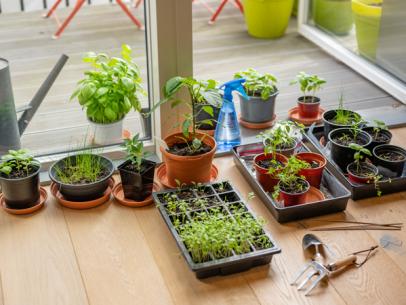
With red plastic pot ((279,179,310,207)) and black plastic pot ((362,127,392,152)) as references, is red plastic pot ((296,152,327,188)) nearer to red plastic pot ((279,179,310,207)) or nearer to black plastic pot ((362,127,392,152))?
red plastic pot ((279,179,310,207))

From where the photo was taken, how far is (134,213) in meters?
2.79

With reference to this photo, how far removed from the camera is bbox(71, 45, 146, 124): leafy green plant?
297 cm

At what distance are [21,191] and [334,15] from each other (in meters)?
2.52

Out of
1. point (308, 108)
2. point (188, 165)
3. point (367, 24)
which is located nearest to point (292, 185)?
point (188, 165)

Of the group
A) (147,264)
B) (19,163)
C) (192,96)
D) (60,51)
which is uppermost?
(192,96)

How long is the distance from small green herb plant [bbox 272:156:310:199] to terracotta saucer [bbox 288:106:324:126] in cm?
68

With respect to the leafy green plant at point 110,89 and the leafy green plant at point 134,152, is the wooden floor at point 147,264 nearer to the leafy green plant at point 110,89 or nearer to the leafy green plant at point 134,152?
the leafy green plant at point 134,152

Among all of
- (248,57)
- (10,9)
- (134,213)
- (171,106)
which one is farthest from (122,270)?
(248,57)

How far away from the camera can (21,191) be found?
2.72 meters

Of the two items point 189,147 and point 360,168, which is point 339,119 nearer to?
point 360,168

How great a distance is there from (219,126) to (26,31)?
1191mm

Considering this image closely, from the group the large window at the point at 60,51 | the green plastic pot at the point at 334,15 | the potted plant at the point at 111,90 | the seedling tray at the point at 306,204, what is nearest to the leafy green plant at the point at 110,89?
the potted plant at the point at 111,90

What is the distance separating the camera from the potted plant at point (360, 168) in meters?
2.83

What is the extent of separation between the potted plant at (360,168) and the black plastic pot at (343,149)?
1.2 inches
